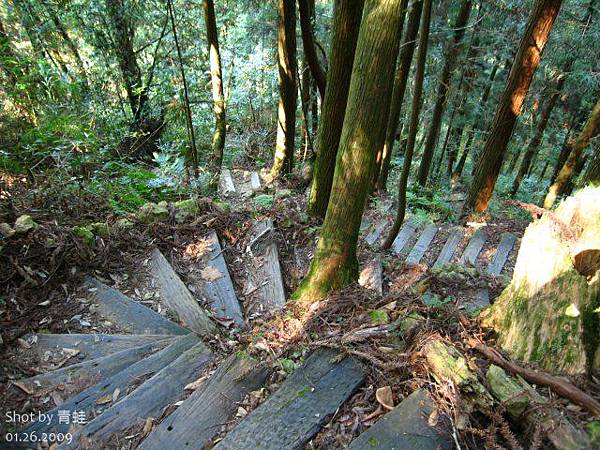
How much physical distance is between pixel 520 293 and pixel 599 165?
645cm

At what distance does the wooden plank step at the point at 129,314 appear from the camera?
3.42m

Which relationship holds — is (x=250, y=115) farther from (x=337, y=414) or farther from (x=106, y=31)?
(x=337, y=414)

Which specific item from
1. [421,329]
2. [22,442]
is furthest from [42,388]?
[421,329]

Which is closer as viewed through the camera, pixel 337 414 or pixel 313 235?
pixel 337 414

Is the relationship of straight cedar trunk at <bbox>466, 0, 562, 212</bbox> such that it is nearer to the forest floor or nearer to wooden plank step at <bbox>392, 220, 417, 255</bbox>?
wooden plank step at <bbox>392, 220, 417, 255</bbox>

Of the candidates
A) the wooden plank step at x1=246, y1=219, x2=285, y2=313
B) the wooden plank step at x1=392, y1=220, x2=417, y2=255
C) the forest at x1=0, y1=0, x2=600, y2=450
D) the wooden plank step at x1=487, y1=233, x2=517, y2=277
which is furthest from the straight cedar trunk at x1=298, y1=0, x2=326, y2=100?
the wooden plank step at x1=487, y1=233, x2=517, y2=277

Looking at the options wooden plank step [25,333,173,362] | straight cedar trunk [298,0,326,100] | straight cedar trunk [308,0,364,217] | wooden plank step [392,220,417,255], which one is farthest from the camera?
wooden plank step [392,220,417,255]

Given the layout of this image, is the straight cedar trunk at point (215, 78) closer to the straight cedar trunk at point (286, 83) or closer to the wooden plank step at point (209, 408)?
the straight cedar trunk at point (286, 83)

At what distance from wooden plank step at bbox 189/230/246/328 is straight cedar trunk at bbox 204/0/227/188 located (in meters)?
2.67

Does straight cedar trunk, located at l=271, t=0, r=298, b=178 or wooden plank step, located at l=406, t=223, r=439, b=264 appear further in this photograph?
wooden plank step, located at l=406, t=223, r=439, b=264

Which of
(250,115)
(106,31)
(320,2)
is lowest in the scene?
(250,115)

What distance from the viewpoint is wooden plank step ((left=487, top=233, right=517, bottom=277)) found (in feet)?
21.2

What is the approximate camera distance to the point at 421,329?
8.16 ft

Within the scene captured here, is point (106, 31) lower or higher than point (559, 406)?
higher
